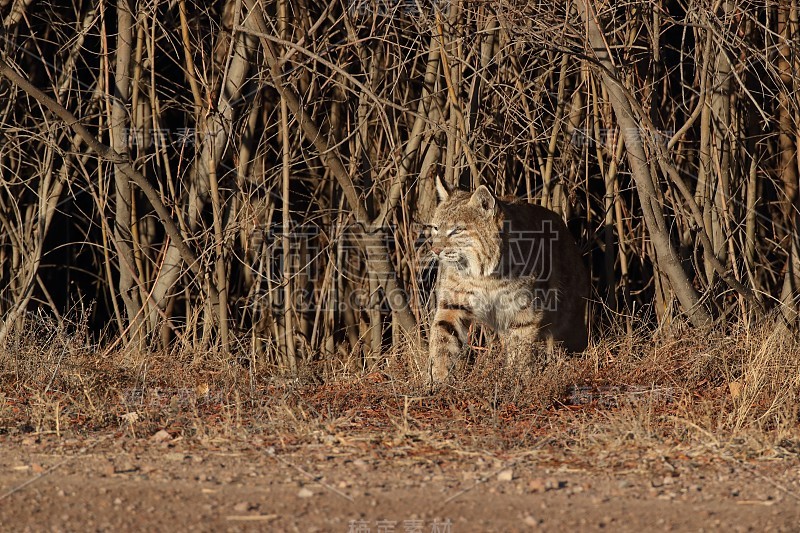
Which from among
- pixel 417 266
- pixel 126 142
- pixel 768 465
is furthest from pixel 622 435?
pixel 126 142

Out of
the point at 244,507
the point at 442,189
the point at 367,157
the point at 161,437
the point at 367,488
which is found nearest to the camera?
the point at 244,507

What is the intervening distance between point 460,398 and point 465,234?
145 centimetres

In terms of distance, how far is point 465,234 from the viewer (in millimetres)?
5852

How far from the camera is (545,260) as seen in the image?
19.7 ft

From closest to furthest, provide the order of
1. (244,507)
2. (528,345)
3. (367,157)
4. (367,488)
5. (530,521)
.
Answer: (530,521) → (244,507) → (367,488) → (528,345) → (367,157)

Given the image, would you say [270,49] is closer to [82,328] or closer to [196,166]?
[196,166]

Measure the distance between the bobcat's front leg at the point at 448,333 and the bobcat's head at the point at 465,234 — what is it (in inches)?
10.0

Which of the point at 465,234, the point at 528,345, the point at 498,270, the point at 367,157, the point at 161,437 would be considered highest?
the point at 367,157

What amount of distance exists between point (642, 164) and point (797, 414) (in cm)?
157

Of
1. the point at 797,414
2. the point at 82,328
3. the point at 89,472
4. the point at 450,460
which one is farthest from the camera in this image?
the point at 82,328

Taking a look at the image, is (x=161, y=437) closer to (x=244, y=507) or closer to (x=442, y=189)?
(x=244, y=507)

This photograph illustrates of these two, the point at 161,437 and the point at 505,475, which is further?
the point at 161,437

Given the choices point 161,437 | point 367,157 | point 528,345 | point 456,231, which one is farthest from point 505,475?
point 367,157

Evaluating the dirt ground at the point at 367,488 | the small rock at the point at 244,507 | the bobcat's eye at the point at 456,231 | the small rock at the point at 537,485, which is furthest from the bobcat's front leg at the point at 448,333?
the small rock at the point at 244,507
